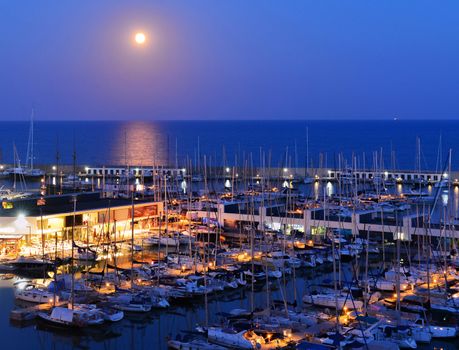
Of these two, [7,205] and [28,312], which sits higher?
[7,205]

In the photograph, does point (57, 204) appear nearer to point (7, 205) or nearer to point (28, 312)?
point (7, 205)

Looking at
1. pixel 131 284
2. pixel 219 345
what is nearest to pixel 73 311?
pixel 131 284

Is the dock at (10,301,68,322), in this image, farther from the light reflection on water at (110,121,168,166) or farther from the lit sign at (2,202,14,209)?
the light reflection on water at (110,121,168,166)

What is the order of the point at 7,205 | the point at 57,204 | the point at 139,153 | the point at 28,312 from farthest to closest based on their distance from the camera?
the point at 139,153
the point at 57,204
the point at 7,205
the point at 28,312

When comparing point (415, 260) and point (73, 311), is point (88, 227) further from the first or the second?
point (415, 260)

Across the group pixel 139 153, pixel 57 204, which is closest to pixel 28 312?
pixel 57 204

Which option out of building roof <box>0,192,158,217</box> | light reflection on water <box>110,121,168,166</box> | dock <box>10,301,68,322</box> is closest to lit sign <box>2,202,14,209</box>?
building roof <box>0,192,158,217</box>

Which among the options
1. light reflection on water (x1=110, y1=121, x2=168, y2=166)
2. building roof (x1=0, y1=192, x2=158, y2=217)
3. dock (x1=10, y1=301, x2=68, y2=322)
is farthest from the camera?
light reflection on water (x1=110, y1=121, x2=168, y2=166)

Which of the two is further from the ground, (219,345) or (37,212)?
(37,212)

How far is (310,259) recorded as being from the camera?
25.9 m

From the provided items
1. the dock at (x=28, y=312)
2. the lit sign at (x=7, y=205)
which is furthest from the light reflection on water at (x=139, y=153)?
the dock at (x=28, y=312)

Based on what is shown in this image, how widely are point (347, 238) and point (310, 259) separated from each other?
163 inches

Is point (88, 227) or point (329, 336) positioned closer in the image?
point (329, 336)

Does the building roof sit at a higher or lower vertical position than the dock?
higher
